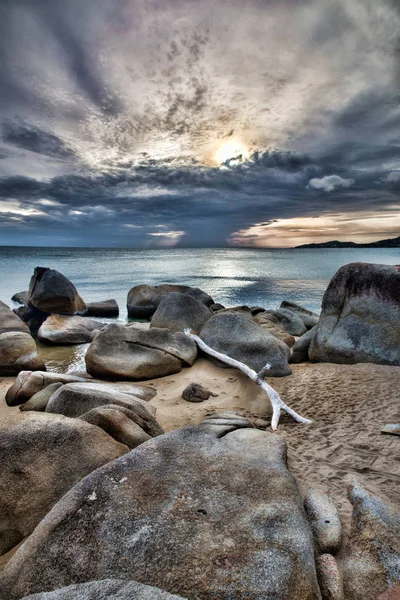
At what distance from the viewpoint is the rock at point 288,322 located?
14.1m

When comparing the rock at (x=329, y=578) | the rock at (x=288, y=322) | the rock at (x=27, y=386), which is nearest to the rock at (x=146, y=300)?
the rock at (x=288, y=322)

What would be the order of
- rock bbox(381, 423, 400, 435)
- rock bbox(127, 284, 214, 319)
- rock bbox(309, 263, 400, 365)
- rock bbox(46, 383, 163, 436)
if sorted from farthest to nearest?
rock bbox(127, 284, 214, 319) < rock bbox(309, 263, 400, 365) < rock bbox(46, 383, 163, 436) < rock bbox(381, 423, 400, 435)

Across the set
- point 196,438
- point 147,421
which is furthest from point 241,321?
point 196,438

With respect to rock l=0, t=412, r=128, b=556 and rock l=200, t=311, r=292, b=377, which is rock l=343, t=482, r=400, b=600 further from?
rock l=200, t=311, r=292, b=377

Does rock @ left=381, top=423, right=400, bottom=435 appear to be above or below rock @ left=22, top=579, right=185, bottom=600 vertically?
below

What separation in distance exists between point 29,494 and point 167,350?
16.2 ft

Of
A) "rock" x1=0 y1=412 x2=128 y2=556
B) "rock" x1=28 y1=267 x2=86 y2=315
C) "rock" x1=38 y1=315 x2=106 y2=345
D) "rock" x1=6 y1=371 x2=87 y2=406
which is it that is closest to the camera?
"rock" x1=0 y1=412 x2=128 y2=556

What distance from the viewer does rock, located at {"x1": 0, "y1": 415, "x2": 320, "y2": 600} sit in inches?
82.0

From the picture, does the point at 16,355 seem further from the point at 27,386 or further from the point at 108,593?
the point at 108,593

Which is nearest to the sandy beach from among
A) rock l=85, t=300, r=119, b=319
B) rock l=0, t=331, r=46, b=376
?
rock l=0, t=331, r=46, b=376

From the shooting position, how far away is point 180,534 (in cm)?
236

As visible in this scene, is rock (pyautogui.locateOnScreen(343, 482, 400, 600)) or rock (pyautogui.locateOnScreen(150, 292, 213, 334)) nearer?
rock (pyautogui.locateOnScreen(343, 482, 400, 600))

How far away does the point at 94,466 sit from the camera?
10.9 ft

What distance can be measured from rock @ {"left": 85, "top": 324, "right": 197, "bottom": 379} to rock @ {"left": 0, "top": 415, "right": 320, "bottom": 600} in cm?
430
